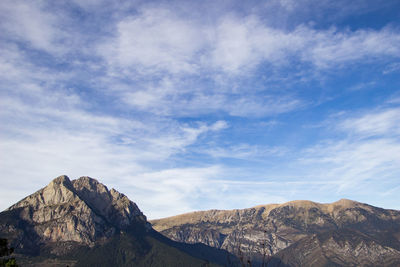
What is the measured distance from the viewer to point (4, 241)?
264 feet

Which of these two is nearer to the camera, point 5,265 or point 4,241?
point 4,241

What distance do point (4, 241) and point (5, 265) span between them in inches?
400

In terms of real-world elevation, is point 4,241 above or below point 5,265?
above

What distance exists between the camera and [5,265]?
283 feet
